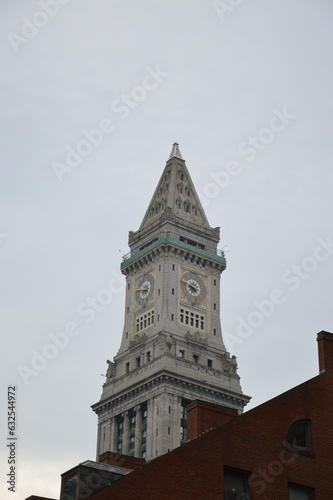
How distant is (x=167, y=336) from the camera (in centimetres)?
15875

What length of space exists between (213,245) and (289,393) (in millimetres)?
136419

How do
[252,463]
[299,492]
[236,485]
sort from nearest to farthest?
[236,485] < [252,463] < [299,492]

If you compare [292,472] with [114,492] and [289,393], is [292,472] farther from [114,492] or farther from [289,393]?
[114,492]

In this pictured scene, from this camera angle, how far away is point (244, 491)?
3712 centimetres

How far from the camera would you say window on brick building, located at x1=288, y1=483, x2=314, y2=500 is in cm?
3784

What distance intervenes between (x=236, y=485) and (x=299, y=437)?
348 cm

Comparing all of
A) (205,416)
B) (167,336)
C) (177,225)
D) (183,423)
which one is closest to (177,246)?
(177,225)

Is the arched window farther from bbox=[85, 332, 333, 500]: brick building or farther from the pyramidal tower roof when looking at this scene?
bbox=[85, 332, 333, 500]: brick building

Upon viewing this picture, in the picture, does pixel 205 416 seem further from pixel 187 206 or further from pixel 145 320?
pixel 187 206

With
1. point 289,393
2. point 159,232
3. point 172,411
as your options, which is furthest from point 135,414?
point 289,393

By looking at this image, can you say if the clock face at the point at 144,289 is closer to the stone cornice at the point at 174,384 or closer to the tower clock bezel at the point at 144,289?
the tower clock bezel at the point at 144,289

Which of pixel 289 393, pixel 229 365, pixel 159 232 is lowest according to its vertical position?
pixel 289 393

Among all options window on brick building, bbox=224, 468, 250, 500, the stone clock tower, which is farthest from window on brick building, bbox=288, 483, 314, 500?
the stone clock tower

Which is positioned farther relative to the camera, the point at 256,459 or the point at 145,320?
the point at 145,320
